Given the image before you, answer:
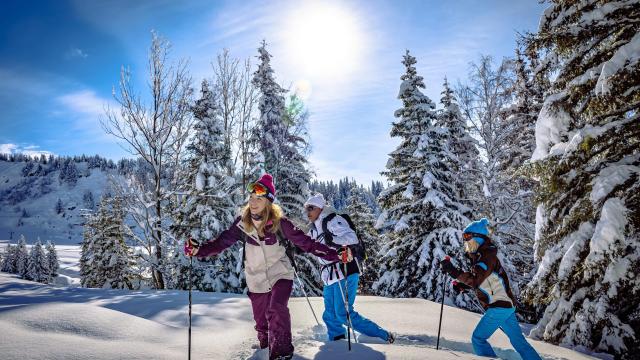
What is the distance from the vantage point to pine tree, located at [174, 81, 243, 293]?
17781mm

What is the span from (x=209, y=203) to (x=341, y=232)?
49.4 ft

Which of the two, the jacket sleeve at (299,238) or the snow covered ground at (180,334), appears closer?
the snow covered ground at (180,334)

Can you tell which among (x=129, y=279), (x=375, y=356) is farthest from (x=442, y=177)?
(x=129, y=279)

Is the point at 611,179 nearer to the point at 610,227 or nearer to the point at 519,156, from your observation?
the point at 610,227

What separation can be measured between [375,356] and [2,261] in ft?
344

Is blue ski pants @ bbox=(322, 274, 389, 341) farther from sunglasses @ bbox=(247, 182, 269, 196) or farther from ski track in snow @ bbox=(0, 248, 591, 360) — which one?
sunglasses @ bbox=(247, 182, 269, 196)

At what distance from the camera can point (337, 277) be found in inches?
208

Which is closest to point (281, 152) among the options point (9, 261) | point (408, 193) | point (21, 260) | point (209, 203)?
point (209, 203)

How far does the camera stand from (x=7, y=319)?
164 inches

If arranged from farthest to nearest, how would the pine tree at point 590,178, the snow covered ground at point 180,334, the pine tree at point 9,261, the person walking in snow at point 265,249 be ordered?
the pine tree at point 9,261, the pine tree at point 590,178, the person walking in snow at point 265,249, the snow covered ground at point 180,334

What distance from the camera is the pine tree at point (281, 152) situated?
1828 centimetres

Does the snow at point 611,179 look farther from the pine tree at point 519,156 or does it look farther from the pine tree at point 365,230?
the pine tree at point 365,230

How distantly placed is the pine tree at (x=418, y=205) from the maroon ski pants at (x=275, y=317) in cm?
1123

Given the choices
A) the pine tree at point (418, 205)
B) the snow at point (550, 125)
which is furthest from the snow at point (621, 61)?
the pine tree at point (418, 205)
